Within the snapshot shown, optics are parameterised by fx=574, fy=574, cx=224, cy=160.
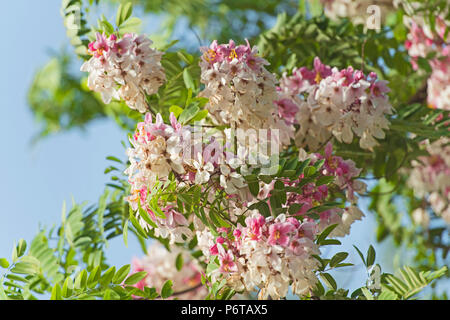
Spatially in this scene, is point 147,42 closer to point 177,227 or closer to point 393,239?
point 177,227

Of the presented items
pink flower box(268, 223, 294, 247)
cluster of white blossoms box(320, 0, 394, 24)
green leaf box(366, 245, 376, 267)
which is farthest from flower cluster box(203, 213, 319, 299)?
cluster of white blossoms box(320, 0, 394, 24)

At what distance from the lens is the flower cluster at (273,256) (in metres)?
0.79

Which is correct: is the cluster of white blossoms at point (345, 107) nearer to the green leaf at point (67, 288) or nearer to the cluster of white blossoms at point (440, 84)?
the green leaf at point (67, 288)

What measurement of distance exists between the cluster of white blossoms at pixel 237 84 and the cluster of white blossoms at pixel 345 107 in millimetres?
128

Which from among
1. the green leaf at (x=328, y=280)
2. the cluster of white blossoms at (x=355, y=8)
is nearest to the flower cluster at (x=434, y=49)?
the cluster of white blossoms at (x=355, y=8)

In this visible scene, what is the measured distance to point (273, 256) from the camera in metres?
0.79

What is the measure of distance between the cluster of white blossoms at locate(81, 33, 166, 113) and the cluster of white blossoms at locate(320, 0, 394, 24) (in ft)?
2.80

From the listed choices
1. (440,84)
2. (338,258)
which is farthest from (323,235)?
(440,84)

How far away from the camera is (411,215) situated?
76.7 inches

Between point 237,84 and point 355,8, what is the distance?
942 mm

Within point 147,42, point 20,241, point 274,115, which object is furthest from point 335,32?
point 20,241

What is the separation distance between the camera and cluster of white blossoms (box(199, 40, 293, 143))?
35.4 inches

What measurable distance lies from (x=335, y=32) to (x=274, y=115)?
1.51 feet

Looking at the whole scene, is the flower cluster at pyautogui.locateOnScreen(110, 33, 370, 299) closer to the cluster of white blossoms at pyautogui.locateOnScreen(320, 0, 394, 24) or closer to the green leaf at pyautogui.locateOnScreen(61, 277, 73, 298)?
the green leaf at pyautogui.locateOnScreen(61, 277, 73, 298)
